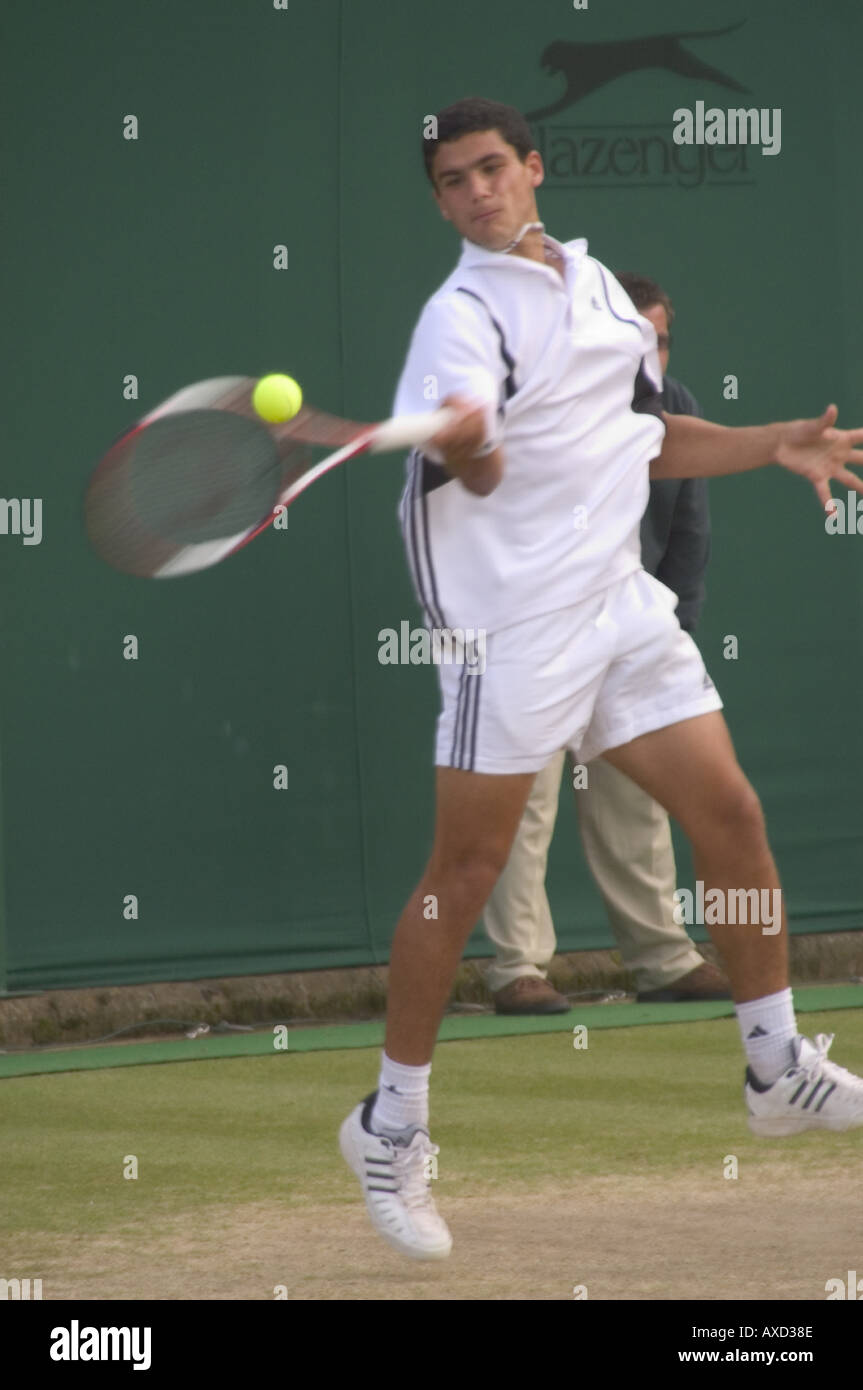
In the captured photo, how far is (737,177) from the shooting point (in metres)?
7.72

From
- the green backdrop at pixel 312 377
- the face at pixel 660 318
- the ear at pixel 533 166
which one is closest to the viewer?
the ear at pixel 533 166

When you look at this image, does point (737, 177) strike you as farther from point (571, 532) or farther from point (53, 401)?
point (571, 532)

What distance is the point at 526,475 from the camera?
364 cm

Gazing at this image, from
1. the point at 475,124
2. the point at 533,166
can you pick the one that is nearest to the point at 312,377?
the point at 533,166

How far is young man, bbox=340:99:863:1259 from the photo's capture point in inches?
142

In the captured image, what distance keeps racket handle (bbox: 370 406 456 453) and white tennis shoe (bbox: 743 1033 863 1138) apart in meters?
1.21

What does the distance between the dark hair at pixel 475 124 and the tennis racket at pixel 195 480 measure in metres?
0.54

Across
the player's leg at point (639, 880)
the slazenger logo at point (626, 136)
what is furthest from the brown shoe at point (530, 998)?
the slazenger logo at point (626, 136)

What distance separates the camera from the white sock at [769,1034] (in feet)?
12.3

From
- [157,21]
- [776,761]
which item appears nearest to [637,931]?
[776,761]

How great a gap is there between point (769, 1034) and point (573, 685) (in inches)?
26.9

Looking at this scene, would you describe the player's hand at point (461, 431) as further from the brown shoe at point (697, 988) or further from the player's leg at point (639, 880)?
the brown shoe at point (697, 988)

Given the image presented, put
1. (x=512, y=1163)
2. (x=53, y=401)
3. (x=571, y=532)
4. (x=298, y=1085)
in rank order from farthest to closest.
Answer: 1. (x=53, y=401)
2. (x=298, y=1085)
3. (x=512, y=1163)
4. (x=571, y=532)

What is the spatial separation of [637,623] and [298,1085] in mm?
2524
